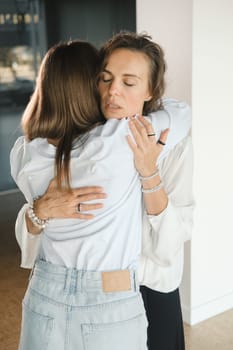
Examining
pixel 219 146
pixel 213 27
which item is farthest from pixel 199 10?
pixel 219 146

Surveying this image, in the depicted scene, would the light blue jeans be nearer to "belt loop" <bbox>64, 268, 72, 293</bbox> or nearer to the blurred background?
"belt loop" <bbox>64, 268, 72, 293</bbox>

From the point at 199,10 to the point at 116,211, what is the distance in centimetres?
164

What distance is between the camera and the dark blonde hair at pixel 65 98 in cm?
136

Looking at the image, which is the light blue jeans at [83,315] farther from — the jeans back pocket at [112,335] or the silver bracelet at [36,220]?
the silver bracelet at [36,220]

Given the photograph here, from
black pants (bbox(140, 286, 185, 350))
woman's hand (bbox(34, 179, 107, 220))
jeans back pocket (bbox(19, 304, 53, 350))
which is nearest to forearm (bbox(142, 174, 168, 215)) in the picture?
woman's hand (bbox(34, 179, 107, 220))

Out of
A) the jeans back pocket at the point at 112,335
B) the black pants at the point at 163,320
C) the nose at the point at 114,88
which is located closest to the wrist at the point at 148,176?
the nose at the point at 114,88

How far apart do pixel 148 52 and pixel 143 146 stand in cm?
28

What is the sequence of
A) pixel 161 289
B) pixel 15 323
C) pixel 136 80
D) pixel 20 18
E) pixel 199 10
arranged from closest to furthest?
pixel 136 80
pixel 161 289
pixel 199 10
pixel 15 323
pixel 20 18

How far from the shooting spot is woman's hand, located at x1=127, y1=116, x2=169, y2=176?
1358 millimetres

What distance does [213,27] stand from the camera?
9.00 ft

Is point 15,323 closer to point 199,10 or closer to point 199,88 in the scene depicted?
point 199,88

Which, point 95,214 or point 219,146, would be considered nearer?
point 95,214

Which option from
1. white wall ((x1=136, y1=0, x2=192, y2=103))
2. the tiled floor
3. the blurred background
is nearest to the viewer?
white wall ((x1=136, y1=0, x2=192, y2=103))

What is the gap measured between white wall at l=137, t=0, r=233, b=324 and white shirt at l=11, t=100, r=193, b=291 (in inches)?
45.5
